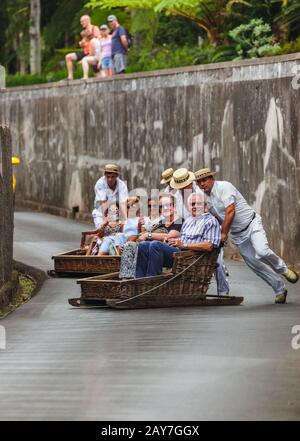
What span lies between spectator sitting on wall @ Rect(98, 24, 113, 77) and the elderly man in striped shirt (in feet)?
52.3

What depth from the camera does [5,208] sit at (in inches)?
872

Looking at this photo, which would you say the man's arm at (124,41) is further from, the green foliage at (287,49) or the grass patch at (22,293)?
the grass patch at (22,293)

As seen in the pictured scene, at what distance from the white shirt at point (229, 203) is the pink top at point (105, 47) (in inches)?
605

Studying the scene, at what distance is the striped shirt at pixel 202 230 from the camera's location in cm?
1909

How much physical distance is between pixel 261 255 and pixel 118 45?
1567 centimetres

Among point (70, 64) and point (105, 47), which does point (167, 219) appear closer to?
point (105, 47)

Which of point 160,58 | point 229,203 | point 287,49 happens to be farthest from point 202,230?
point 160,58

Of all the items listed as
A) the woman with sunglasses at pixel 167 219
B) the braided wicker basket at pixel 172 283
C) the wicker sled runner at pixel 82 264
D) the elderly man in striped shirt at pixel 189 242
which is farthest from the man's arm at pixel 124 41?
the braided wicker basket at pixel 172 283

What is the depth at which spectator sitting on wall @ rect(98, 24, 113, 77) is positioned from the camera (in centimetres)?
3512

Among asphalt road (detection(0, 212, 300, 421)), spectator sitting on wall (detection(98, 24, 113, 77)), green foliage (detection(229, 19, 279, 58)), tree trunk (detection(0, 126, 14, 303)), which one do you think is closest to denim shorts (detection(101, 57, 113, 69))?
spectator sitting on wall (detection(98, 24, 113, 77))

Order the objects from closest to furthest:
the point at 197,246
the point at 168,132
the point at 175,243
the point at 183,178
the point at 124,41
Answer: the point at 197,246, the point at 175,243, the point at 183,178, the point at 168,132, the point at 124,41

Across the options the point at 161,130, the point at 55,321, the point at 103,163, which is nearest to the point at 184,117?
Answer: the point at 161,130

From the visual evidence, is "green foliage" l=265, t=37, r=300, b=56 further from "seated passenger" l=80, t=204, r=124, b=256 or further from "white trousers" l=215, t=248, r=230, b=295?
"white trousers" l=215, t=248, r=230, b=295

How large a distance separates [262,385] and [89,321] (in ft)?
16.7
